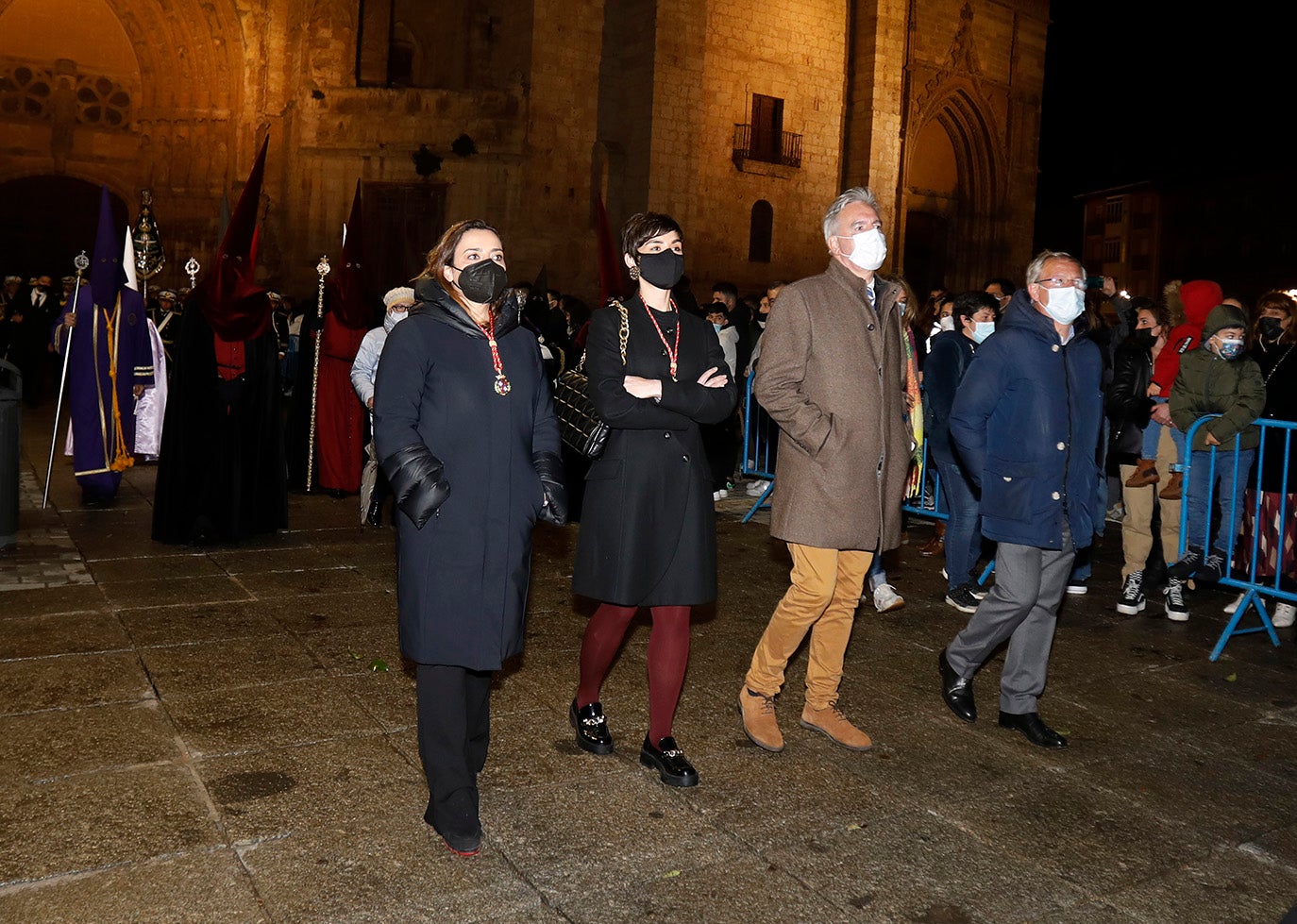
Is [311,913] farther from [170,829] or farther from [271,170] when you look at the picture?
[271,170]

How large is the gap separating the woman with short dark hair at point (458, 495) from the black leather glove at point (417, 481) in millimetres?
12

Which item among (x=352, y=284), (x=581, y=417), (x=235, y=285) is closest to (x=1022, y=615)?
(x=581, y=417)

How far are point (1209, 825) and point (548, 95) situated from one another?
975 inches

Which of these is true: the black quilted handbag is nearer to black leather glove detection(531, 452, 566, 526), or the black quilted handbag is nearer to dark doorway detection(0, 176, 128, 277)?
black leather glove detection(531, 452, 566, 526)

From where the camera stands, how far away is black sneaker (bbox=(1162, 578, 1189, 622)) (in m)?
6.92

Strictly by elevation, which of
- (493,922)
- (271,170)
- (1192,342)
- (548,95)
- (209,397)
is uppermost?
(548,95)

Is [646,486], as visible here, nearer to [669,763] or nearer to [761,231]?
[669,763]

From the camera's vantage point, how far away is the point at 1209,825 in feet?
12.8

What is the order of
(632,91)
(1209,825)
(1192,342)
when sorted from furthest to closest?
(632,91) < (1192,342) < (1209,825)

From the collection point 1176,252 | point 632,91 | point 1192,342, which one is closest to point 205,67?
point 632,91

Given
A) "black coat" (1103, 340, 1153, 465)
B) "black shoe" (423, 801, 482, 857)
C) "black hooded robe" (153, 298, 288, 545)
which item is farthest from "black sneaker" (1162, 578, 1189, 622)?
"black hooded robe" (153, 298, 288, 545)

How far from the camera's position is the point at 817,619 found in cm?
442

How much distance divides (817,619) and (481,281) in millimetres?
1883

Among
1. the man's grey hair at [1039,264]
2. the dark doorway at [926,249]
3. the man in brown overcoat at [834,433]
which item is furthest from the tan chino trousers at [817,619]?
the dark doorway at [926,249]
